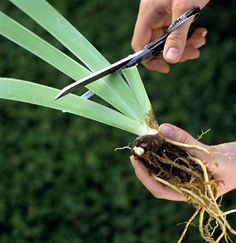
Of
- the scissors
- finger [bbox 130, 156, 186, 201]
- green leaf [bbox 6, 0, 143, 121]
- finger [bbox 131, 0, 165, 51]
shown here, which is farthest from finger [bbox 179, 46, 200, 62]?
finger [bbox 130, 156, 186, 201]

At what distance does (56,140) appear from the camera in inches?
100

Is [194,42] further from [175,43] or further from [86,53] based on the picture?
[86,53]

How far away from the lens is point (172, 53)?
1430mm

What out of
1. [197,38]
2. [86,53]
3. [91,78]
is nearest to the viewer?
[91,78]

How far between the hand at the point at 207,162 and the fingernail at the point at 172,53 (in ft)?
0.58

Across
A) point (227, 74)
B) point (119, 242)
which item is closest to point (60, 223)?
point (119, 242)

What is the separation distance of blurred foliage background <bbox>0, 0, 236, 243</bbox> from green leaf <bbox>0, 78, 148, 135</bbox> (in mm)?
1022

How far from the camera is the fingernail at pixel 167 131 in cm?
132

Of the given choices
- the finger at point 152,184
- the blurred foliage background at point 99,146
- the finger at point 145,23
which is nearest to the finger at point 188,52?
the finger at point 145,23

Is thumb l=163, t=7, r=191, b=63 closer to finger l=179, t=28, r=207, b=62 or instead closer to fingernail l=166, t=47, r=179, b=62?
fingernail l=166, t=47, r=179, b=62

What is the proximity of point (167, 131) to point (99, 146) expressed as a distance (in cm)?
121

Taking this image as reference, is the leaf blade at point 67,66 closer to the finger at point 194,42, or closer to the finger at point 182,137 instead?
the finger at point 182,137

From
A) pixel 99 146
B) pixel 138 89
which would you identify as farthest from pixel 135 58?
pixel 99 146

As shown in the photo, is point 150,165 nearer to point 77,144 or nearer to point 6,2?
point 77,144
